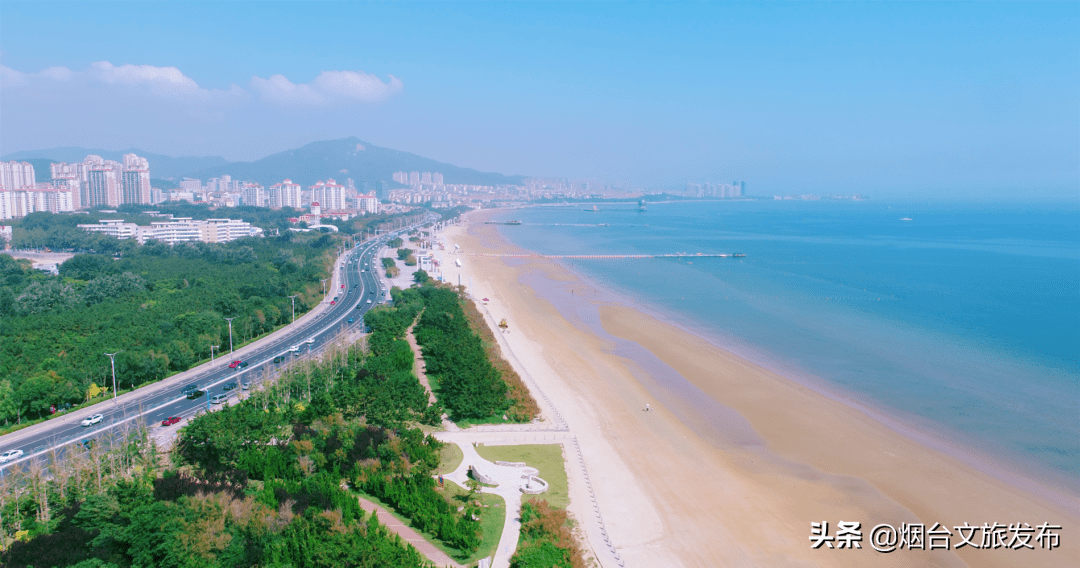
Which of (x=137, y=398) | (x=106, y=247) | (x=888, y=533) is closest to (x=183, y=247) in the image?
(x=106, y=247)

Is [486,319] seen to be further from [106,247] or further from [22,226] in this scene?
[22,226]

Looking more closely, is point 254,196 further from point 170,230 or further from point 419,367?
point 419,367

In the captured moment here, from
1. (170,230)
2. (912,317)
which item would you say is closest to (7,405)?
(912,317)

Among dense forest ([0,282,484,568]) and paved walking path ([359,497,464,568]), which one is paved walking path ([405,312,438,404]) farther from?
paved walking path ([359,497,464,568])

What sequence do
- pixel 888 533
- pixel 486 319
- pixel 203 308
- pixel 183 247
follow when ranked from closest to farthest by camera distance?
pixel 888 533, pixel 203 308, pixel 486 319, pixel 183 247

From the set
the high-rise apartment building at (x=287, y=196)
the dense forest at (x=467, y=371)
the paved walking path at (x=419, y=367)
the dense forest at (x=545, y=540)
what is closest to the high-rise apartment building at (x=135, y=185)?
the high-rise apartment building at (x=287, y=196)

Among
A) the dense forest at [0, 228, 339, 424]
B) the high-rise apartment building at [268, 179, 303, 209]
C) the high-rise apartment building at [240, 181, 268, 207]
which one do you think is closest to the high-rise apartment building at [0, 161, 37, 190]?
the high-rise apartment building at [240, 181, 268, 207]
